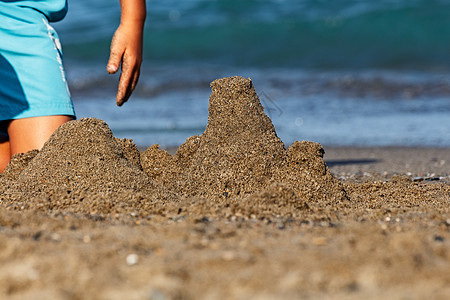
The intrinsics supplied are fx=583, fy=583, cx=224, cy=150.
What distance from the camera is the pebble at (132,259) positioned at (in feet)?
4.65

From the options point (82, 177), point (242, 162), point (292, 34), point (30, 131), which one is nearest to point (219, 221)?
point (242, 162)

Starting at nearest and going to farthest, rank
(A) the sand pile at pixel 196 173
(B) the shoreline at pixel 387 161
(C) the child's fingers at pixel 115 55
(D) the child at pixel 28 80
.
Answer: (A) the sand pile at pixel 196 173, (C) the child's fingers at pixel 115 55, (D) the child at pixel 28 80, (B) the shoreline at pixel 387 161

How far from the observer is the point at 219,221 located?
192 centimetres

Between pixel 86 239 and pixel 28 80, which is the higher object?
pixel 28 80

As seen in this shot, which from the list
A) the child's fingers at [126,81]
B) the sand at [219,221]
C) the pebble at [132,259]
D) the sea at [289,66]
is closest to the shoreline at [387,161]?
the sand at [219,221]

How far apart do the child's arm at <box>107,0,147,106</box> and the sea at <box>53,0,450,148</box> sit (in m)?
1.94

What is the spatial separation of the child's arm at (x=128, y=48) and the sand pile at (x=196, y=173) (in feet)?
0.75

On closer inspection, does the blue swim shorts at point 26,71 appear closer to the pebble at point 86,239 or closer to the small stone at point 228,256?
the pebble at point 86,239

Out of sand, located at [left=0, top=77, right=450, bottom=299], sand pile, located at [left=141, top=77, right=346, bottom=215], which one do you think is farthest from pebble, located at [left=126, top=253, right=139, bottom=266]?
sand pile, located at [left=141, top=77, right=346, bottom=215]

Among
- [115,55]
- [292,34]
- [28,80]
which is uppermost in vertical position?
[292,34]

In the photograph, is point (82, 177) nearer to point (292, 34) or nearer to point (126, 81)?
point (126, 81)

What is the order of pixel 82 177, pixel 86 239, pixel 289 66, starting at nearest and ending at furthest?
1. pixel 86 239
2. pixel 82 177
3. pixel 289 66

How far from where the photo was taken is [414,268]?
4.39 feet

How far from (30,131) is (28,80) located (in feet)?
1.05
